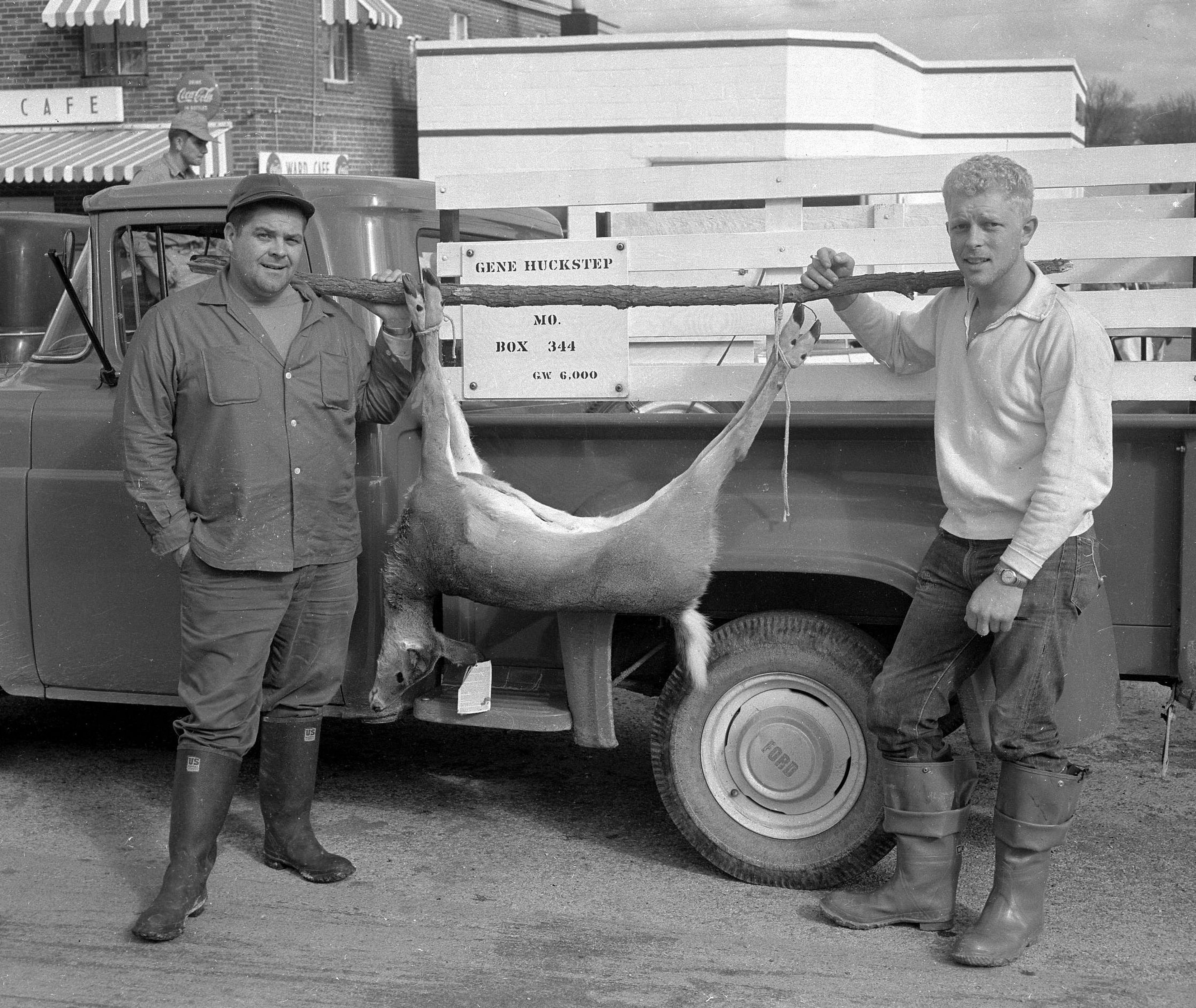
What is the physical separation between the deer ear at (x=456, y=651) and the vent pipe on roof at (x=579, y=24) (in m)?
20.0

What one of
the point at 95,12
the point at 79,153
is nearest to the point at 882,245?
the point at 79,153

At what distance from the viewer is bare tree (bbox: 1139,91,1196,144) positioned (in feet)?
89.5

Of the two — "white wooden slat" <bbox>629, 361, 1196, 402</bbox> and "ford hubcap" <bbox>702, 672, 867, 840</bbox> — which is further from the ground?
"white wooden slat" <bbox>629, 361, 1196, 402</bbox>

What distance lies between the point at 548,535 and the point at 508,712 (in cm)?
59

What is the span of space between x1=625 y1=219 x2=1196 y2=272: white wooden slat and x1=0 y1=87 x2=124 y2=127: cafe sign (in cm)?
1751

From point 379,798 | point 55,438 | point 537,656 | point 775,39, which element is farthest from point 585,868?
point 775,39

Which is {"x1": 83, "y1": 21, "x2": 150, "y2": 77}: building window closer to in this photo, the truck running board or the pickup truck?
the pickup truck

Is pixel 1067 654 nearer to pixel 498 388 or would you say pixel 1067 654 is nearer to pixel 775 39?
pixel 498 388

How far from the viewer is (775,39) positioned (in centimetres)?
1931

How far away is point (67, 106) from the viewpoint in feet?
64.2

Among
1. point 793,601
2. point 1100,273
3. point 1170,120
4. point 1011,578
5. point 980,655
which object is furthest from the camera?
point 1170,120

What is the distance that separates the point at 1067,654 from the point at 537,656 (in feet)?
5.12

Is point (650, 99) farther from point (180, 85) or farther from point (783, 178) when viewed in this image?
point (783, 178)

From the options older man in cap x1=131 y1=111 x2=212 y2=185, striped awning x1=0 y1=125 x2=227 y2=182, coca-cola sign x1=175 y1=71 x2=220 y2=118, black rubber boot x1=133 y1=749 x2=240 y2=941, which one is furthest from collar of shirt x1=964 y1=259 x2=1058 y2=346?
coca-cola sign x1=175 y1=71 x2=220 y2=118
